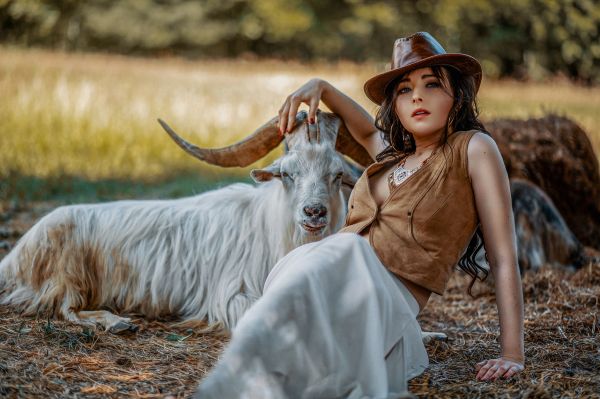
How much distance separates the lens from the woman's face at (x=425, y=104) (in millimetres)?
3209

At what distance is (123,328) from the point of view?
4113mm

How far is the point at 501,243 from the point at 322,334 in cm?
100

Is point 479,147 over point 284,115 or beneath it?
beneath

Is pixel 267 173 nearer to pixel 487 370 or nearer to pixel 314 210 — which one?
pixel 314 210

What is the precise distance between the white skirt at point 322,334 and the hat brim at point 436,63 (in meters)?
0.91

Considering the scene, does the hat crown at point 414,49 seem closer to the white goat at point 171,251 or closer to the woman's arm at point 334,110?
the woman's arm at point 334,110

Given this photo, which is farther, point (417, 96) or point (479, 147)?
point (417, 96)

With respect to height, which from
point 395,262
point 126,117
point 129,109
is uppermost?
point 129,109

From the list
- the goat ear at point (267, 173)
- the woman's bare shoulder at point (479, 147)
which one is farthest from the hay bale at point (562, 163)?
the woman's bare shoulder at point (479, 147)

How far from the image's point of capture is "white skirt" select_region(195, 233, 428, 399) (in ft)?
8.14

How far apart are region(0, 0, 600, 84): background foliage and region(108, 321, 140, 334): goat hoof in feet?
98.8

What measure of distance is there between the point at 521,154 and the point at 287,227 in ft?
11.5

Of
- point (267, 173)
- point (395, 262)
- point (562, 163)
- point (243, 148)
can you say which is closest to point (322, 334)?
point (395, 262)

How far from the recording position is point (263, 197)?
181 inches
